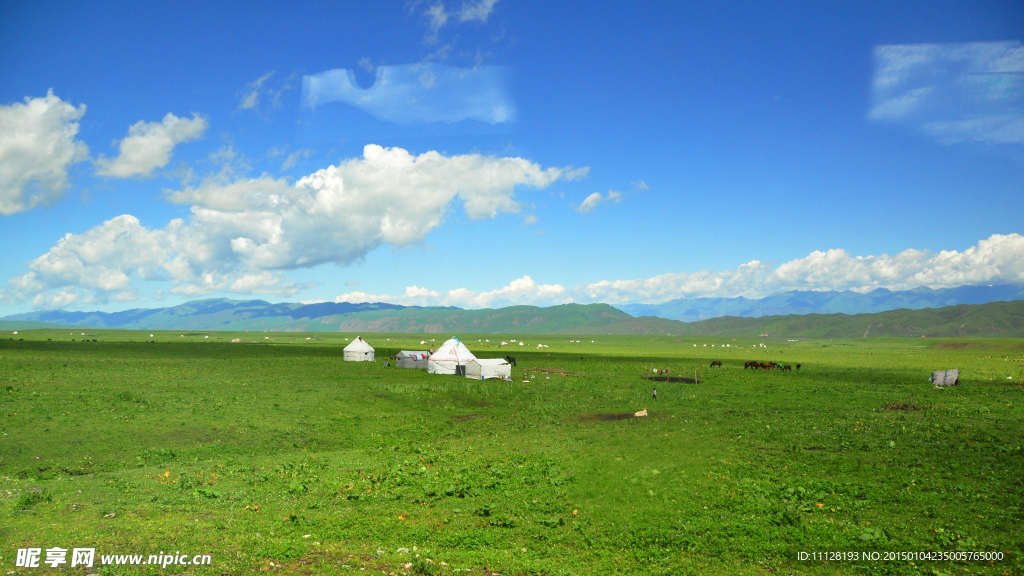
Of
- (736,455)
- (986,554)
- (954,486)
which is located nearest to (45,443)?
(736,455)

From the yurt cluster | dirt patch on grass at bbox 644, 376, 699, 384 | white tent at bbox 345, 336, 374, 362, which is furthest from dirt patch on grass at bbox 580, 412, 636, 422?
white tent at bbox 345, 336, 374, 362

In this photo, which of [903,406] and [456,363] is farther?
[456,363]

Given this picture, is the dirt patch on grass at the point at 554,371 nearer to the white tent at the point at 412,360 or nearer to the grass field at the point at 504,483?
the white tent at the point at 412,360

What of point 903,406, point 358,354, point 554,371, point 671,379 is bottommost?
point 671,379

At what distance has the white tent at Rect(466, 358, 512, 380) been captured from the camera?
2325 inches

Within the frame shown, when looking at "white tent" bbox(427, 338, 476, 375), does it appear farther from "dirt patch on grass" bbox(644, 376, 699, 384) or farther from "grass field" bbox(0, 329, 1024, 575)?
"grass field" bbox(0, 329, 1024, 575)

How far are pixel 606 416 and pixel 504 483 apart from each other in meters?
18.5

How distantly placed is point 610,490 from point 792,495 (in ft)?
17.9

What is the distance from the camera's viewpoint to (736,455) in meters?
21.8

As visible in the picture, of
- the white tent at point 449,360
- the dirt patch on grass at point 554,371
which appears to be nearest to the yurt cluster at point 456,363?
the white tent at point 449,360

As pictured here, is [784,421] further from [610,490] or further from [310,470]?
[310,470]

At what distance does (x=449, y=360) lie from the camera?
209ft

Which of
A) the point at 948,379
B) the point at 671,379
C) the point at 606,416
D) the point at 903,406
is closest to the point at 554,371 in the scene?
the point at 671,379

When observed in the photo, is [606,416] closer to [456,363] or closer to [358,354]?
[456,363]
